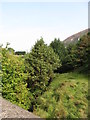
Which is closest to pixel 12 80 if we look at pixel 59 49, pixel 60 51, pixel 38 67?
pixel 38 67

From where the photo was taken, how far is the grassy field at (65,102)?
1222 centimetres

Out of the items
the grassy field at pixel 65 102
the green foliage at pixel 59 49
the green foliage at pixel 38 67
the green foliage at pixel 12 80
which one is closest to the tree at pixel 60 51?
the green foliage at pixel 59 49

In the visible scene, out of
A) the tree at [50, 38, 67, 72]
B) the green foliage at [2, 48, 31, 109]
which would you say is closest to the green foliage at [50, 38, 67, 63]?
the tree at [50, 38, 67, 72]

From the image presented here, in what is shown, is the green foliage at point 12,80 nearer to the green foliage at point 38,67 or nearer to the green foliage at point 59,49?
the green foliage at point 38,67

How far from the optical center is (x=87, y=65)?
23.2 m

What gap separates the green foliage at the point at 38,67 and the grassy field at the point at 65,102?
0.83 meters

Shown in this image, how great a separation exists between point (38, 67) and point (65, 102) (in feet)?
11.6

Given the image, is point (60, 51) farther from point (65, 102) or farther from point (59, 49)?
point (65, 102)

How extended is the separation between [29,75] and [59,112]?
390 centimetres

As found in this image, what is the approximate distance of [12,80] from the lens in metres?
11.5

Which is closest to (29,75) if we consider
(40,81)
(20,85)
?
(40,81)

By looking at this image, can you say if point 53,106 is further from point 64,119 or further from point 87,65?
point 87,65

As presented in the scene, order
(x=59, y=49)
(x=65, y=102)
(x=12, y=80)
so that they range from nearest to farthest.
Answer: (x=12, y=80)
(x=65, y=102)
(x=59, y=49)

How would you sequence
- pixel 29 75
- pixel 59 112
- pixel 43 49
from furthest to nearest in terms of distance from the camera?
1. pixel 43 49
2. pixel 29 75
3. pixel 59 112
